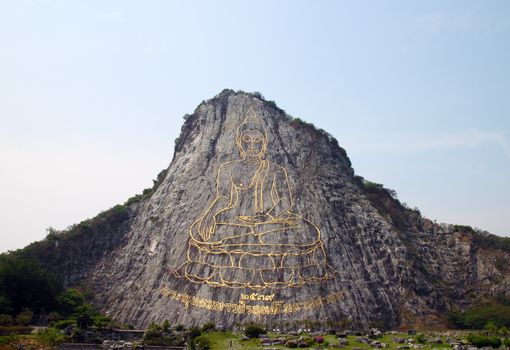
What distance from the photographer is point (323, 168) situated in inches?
2208

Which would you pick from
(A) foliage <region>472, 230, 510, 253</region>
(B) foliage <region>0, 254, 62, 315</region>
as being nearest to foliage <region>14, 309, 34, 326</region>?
(B) foliage <region>0, 254, 62, 315</region>

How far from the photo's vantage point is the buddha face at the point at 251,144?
55.1m

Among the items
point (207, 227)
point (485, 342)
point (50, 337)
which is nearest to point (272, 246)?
point (207, 227)

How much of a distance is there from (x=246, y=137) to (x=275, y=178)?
19.5 ft

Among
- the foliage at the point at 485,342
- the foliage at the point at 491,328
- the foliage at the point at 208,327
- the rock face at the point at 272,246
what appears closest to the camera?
the foliage at the point at 485,342

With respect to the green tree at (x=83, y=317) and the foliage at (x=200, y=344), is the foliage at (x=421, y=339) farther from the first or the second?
the green tree at (x=83, y=317)

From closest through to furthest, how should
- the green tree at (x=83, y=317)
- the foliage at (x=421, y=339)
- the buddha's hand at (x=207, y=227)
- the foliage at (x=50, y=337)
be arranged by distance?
the foliage at (x=50, y=337)
the foliage at (x=421, y=339)
the green tree at (x=83, y=317)
the buddha's hand at (x=207, y=227)

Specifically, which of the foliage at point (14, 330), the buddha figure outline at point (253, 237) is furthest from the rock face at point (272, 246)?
the foliage at point (14, 330)

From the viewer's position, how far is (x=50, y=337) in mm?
32781

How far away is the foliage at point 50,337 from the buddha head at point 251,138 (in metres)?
25.3

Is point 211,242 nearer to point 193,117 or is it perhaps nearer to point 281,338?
point 281,338

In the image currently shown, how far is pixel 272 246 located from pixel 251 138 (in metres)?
13.5

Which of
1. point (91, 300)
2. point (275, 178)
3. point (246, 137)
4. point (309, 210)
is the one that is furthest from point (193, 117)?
point (91, 300)

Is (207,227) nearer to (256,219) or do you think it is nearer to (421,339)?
(256,219)
